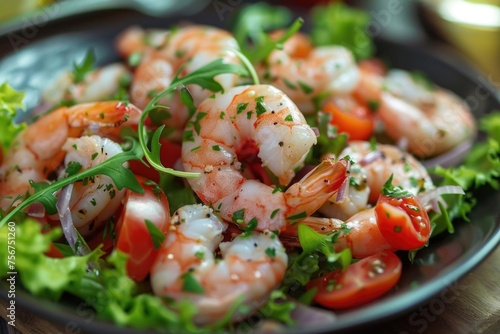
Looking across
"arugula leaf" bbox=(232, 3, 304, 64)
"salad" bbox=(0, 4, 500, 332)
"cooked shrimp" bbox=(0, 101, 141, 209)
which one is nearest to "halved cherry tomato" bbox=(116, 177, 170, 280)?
"salad" bbox=(0, 4, 500, 332)

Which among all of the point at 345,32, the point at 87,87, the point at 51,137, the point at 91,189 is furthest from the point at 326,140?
the point at 345,32

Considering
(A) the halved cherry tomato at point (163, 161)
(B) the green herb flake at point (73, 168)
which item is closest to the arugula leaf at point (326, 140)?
(A) the halved cherry tomato at point (163, 161)

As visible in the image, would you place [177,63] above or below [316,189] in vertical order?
below

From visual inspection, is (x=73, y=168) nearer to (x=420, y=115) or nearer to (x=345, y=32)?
(x=420, y=115)

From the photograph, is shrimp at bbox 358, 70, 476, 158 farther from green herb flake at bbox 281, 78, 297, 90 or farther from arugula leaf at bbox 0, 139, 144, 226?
arugula leaf at bbox 0, 139, 144, 226

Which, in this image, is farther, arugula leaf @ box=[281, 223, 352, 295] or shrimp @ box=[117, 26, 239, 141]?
shrimp @ box=[117, 26, 239, 141]

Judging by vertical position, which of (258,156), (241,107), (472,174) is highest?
(241,107)
